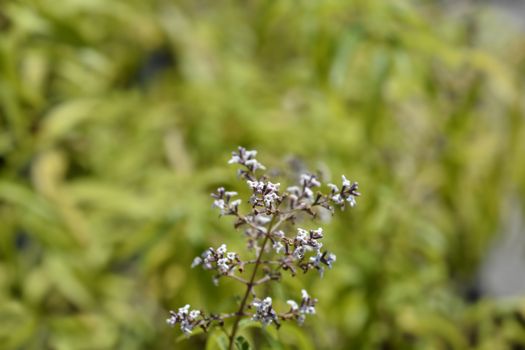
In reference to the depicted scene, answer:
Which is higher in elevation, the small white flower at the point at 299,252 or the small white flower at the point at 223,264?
the small white flower at the point at 299,252

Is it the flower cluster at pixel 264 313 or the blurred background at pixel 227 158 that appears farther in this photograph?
the blurred background at pixel 227 158

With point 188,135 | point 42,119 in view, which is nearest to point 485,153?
point 188,135

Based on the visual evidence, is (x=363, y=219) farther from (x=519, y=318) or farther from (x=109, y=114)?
(x=109, y=114)

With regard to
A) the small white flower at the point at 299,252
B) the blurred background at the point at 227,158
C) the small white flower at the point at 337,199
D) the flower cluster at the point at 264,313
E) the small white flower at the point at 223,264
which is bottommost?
the flower cluster at the point at 264,313

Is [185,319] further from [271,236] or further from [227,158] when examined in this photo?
[227,158]

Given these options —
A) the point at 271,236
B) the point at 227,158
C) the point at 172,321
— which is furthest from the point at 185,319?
the point at 227,158

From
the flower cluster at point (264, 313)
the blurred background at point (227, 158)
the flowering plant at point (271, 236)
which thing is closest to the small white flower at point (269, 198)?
the flowering plant at point (271, 236)

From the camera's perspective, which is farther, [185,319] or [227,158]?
[227,158]

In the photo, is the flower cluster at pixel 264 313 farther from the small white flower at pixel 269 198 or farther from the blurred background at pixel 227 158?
the blurred background at pixel 227 158

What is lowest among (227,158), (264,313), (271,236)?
(264,313)
